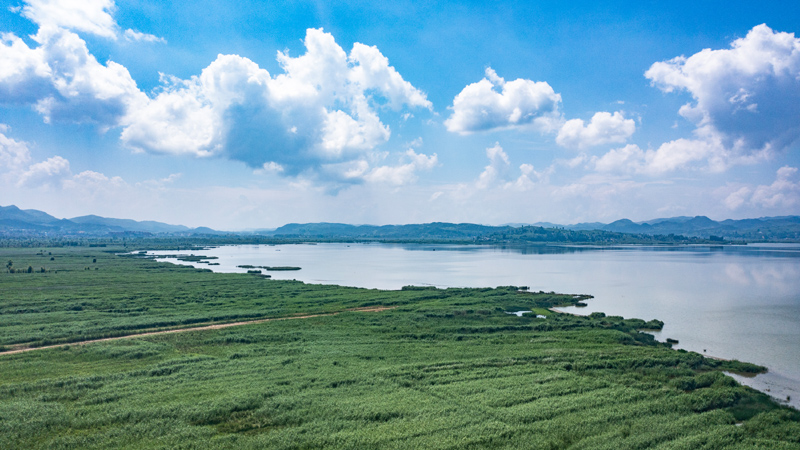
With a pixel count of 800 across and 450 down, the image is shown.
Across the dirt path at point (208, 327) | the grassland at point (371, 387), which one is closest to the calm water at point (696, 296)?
the grassland at point (371, 387)

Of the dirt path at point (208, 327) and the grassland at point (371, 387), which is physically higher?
the grassland at point (371, 387)

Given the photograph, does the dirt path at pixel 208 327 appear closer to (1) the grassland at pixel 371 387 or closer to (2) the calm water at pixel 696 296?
(1) the grassland at pixel 371 387

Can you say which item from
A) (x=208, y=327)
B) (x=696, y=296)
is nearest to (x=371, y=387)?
(x=208, y=327)

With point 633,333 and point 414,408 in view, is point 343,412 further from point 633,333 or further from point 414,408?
point 633,333

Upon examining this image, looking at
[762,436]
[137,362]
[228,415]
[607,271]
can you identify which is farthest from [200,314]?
[607,271]

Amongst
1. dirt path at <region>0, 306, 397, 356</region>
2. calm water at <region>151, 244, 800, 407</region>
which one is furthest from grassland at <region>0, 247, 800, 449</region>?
calm water at <region>151, 244, 800, 407</region>

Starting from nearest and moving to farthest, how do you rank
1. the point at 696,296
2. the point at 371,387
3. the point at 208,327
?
the point at 371,387
the point at 208,327
the point at 696,296

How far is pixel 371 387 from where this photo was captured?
20828mm

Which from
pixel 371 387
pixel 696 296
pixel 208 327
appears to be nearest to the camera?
pixel 371 387

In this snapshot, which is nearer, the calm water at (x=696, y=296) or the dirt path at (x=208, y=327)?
the dirt path at (x=208, y=327)

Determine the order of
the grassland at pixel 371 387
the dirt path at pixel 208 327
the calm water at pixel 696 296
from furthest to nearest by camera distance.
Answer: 1. the calm water at pixel 696 296
2. the dirt path at pixel 208 327
3. the grassland at pixel 371 387

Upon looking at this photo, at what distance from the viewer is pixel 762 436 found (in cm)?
1681

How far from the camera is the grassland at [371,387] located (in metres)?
16.2

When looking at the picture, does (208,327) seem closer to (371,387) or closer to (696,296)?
(371,387)
